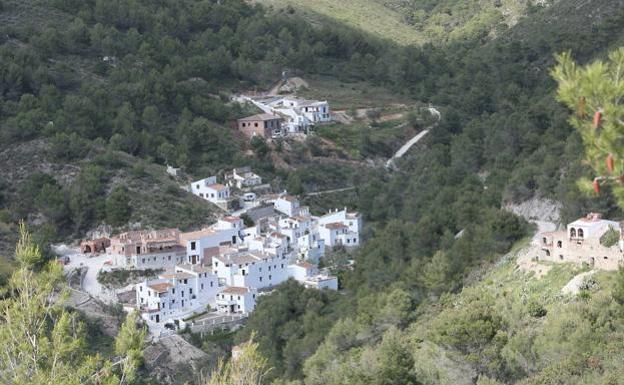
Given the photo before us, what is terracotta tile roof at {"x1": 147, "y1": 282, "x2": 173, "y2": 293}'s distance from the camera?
120 feet

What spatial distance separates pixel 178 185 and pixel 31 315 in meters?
35.6

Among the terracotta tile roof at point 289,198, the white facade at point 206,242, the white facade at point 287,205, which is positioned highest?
the terracotta tile roof at point 289,198

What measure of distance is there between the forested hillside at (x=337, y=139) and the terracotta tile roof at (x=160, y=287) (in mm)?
2893

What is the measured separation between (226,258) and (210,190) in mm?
7462

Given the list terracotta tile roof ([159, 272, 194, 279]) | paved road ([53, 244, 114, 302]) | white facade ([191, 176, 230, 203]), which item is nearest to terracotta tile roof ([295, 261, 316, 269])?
terracotta tile roof ([159, 272, 194, 279])

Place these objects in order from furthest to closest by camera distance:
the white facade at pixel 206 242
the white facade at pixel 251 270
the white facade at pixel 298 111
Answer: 1. the white facade at pixel 298 111
2. the white facade at pixel 206 242
3. the white facade at pixel 251 270

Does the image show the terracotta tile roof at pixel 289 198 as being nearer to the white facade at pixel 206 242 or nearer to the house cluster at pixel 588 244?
the white facade at pixel 206 242

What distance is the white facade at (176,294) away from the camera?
120 ft

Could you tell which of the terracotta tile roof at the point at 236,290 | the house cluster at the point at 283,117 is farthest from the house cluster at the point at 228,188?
the terracotta tile roof at the point at 236,290

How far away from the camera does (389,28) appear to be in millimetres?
81500

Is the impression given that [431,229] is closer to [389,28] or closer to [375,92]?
[375,92]

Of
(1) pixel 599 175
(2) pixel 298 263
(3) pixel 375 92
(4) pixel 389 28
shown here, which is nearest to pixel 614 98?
(1) pixel 599 175

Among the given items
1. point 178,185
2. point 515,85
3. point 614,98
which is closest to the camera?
point 614,98

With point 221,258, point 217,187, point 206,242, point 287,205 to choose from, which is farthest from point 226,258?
point 217,187
